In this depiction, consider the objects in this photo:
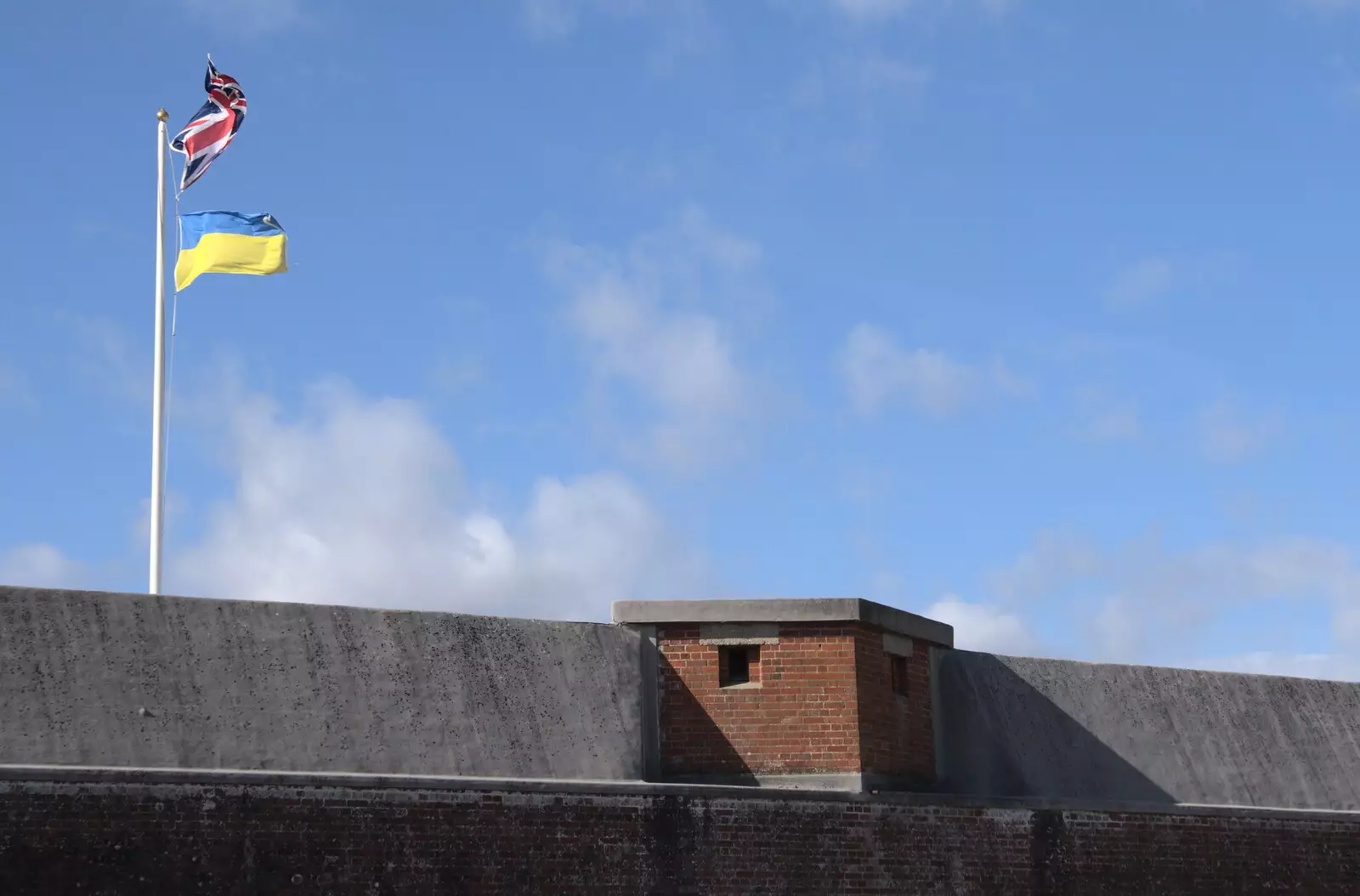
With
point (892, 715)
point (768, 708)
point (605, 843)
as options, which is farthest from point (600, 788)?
point (892, 715)

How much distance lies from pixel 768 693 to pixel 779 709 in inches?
6.8

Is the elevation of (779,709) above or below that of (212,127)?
below

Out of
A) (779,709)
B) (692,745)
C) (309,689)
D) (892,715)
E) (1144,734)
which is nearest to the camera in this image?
(309,689)

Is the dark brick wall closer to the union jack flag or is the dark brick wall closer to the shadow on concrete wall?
the shadow on concrete wall

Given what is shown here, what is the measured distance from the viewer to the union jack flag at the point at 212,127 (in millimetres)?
17734

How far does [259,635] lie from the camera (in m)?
12.9

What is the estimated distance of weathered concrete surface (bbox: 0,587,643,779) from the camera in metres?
12.0

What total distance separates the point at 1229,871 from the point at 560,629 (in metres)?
7.07

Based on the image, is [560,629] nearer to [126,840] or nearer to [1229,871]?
[126,840]

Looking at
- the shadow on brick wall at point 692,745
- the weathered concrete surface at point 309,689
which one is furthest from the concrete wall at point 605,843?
the shadow on brick wall at point 692,745

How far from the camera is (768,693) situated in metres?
14.5

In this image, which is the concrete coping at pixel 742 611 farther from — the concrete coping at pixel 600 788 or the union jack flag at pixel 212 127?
the union jack flag at pixel 212 127

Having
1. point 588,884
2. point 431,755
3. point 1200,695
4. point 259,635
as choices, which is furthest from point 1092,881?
point 259,635

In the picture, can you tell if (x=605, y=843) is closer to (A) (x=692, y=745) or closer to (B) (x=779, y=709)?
(A) (x=692, y=745)
